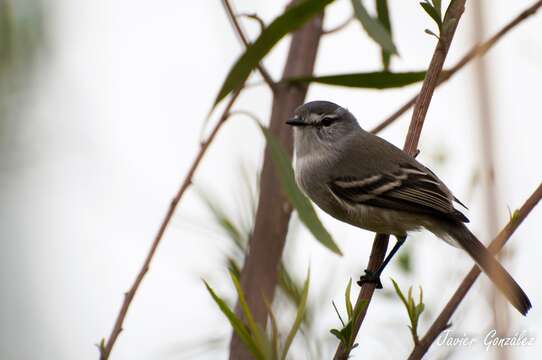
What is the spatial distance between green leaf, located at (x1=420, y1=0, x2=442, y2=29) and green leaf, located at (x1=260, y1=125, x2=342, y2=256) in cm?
66

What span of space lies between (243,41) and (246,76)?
0.95 feet

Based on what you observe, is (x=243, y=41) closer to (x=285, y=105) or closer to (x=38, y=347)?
(x=285, y=105)

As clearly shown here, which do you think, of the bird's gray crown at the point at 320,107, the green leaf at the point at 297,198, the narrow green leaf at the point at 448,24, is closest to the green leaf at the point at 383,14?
the green leaf at the point at 297,198

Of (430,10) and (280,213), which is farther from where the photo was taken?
(280,213)

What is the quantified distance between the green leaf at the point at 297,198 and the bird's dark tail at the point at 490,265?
0.43 meters

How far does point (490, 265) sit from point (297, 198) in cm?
82

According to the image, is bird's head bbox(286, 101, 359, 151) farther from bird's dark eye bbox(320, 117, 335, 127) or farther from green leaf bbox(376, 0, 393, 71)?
green leaf bbox(376, 0, 393, 71)

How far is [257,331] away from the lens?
1381 millimetres

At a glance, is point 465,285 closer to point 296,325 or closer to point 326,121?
point 296,325

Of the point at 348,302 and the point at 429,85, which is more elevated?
the point at 429,85

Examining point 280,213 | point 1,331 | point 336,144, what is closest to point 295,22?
point 280,213

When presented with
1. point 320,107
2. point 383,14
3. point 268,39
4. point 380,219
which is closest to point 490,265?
point 268,39

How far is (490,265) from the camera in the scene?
56.4 inches

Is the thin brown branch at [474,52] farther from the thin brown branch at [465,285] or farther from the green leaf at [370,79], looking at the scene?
the thin brown branch at [465,285]
